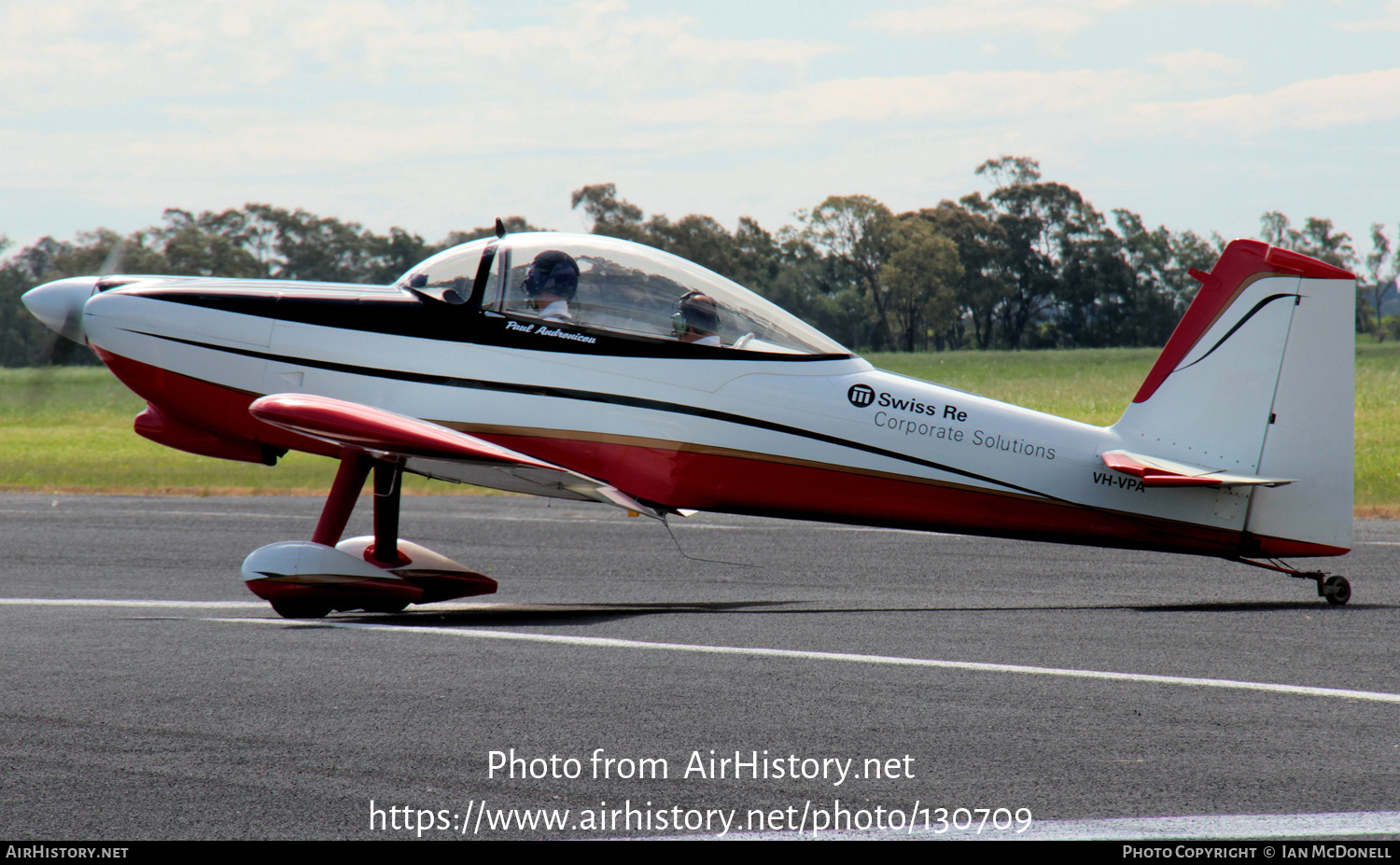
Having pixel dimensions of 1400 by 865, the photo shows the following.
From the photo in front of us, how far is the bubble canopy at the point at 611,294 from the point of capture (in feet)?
25.9

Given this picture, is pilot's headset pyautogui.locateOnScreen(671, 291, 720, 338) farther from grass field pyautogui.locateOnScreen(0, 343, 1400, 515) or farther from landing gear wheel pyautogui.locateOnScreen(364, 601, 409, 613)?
grass field pyautogui.locateOnScreen(0, 343, 1400, 515)

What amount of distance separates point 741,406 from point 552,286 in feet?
5.20

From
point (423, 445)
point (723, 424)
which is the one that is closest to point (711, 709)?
point (423, 445)

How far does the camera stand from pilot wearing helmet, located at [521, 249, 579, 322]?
7.90 metres

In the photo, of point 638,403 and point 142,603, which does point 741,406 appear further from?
point 142,603

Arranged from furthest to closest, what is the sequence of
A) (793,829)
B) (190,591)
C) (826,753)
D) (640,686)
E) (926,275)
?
(926,275) < (190,591) < (640,686) < (826,753) < (793,829)

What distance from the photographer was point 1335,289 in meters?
7.99

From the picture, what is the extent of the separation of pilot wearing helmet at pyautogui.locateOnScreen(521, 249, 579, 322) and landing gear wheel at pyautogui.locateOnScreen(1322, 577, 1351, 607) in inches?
230

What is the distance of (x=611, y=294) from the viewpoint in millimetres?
7922

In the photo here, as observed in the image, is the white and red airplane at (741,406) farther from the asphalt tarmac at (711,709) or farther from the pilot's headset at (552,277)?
the asphalt tarmac at (711,709)
